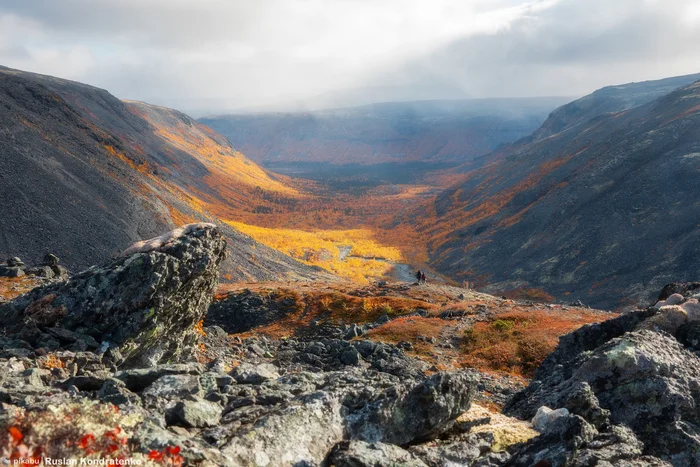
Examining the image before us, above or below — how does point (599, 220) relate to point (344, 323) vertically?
above

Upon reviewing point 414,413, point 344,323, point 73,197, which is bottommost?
point 344,323

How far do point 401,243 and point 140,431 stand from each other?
105 metres

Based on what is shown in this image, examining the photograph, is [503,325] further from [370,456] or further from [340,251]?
[340,251]

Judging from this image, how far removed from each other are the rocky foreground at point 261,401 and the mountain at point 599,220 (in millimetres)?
48302

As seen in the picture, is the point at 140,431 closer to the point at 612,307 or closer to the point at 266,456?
the point at 266,456

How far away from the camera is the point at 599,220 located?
2712 inches

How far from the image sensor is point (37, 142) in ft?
173

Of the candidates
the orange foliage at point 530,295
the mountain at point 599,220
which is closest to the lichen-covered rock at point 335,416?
the mountain at point 599,220

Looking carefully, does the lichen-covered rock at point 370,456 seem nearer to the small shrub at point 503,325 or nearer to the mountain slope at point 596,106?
the small shrub at point 503,325

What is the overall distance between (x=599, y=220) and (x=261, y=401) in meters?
72.9

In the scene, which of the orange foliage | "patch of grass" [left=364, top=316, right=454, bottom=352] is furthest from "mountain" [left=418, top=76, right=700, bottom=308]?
"patch of grass" [left=364, top=316, right=454, bottom=352]

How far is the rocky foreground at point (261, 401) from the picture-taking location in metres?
6.46

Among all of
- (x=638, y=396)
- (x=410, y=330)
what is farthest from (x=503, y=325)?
(x=638, y=396)

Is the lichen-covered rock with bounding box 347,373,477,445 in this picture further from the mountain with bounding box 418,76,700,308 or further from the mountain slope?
the mountain slope
